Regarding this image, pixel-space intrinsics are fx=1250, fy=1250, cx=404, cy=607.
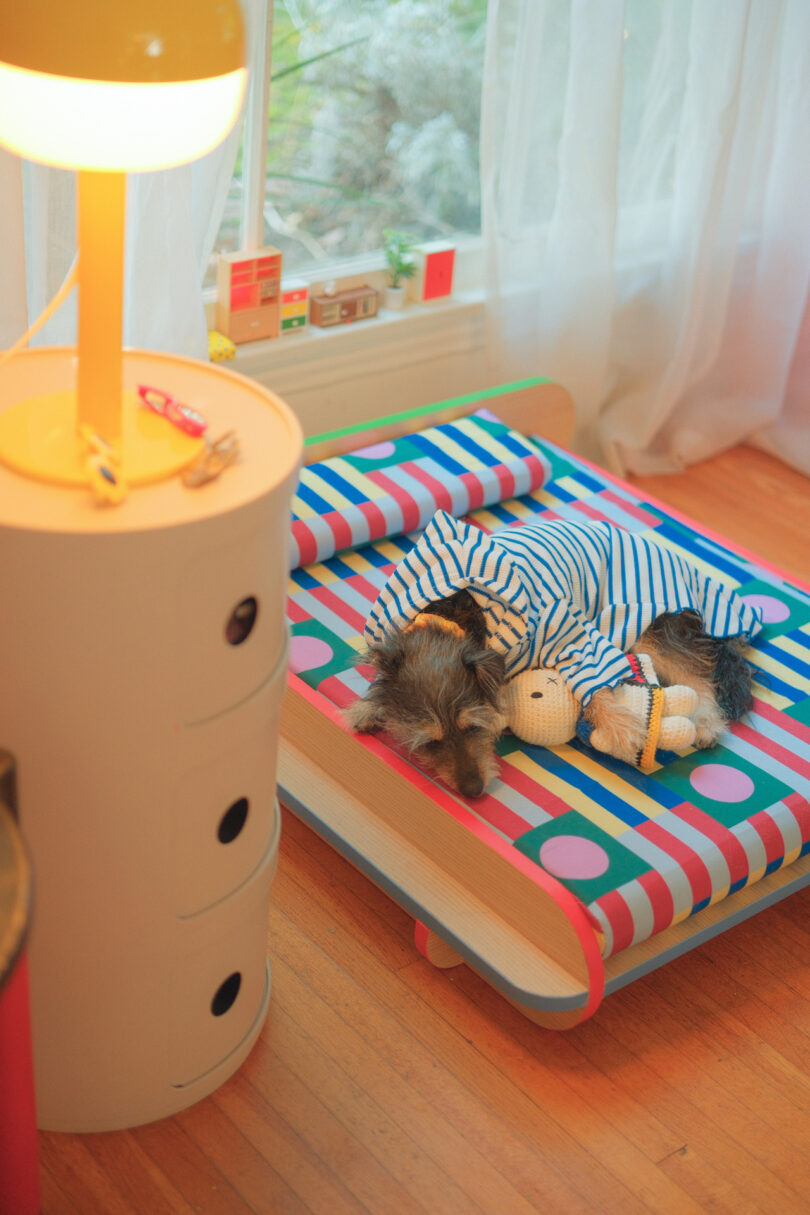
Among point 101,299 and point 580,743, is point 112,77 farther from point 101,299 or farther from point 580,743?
point 580,743

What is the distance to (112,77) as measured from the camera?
41.3 inches

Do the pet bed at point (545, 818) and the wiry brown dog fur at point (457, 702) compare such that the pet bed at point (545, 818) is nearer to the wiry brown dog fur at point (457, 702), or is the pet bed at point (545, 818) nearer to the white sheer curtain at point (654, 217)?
the wiry brown dog fur at point (457, 702)

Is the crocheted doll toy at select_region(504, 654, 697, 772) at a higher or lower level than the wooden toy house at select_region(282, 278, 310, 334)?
lower

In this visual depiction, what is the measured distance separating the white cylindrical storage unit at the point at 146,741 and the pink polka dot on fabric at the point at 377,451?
1174mm

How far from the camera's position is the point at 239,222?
2828mm

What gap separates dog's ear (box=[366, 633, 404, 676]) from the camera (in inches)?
77.0

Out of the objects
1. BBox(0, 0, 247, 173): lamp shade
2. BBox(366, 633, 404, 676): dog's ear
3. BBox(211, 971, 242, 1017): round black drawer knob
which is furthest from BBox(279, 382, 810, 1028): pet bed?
BBox(0, 0, 247, 173): lamp shade

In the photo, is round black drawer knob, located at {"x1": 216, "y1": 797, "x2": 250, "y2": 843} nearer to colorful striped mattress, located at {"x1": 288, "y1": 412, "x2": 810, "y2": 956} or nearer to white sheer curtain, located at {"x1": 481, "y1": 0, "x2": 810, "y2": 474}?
colorful striped mattress, located at {"x1": 288, "y1": 412, "x2": 810, "y2": 956}

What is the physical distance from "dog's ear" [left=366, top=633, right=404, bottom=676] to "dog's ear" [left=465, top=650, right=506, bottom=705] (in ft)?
0.36

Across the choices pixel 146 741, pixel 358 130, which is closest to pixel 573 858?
pixel 146 741

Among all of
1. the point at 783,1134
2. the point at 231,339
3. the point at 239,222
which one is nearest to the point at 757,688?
the point at 783,1134

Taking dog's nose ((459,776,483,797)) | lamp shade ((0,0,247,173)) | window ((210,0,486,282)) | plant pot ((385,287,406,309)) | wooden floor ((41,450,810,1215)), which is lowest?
wooden floor ((41,450,810,1215))

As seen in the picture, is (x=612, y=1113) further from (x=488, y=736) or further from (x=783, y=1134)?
(x=488, y=736)

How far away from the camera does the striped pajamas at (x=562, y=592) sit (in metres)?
2.04
